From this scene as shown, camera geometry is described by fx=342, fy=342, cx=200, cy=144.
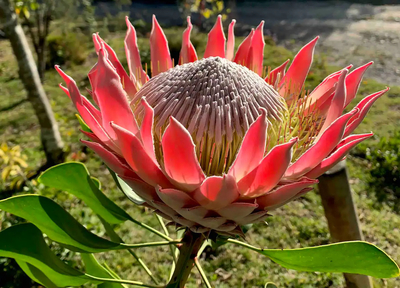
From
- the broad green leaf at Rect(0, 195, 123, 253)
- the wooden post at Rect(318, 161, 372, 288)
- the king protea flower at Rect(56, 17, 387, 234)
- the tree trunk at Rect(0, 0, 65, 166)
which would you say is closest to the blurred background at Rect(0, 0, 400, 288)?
the tree trunk at Rect(0, 0, 65, 166)

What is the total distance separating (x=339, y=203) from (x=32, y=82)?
2.84 m

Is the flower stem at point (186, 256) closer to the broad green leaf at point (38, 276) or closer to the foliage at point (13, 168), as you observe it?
the broad green leaf at point (38, 276)

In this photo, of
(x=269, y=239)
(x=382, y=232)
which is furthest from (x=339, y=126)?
(x=382, y=232)

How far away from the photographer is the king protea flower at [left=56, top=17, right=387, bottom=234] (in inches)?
25.1

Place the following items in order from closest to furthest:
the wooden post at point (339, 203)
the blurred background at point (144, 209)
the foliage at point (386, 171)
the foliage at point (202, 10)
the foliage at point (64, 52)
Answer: the wooden post at point (339, 203) → the blurred background at point (144, 209) → the foliage at point (386, 171) → the foliage at point (64, 52) → the foliage at point (202, 10)

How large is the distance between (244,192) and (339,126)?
22 centimetres

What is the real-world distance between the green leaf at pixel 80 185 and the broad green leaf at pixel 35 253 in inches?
6.0

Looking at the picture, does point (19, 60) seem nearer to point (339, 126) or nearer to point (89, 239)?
point (89, 239)

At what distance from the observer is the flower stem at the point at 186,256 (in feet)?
2.90

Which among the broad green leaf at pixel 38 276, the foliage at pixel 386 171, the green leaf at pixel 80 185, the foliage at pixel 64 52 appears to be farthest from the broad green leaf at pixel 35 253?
the foliage at pixel 64 52

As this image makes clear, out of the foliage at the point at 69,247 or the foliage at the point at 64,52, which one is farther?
the foliage at the point at 64,52

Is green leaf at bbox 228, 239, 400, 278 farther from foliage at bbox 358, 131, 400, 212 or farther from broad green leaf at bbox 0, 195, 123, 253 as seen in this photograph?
foliage at bbox 358, 131, 400, 212

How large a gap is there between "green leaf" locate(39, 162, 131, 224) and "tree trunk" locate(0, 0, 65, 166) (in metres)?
2.34

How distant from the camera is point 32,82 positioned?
121 inches
